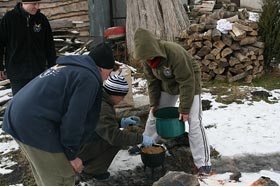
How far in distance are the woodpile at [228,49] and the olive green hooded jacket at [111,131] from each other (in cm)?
428

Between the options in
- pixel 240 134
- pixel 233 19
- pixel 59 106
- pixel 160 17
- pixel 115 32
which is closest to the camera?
pixel 59 106

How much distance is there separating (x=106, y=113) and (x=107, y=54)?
109 centimetres

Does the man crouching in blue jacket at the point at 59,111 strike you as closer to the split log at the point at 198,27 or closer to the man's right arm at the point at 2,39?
the man's right arm at the point at 2,39

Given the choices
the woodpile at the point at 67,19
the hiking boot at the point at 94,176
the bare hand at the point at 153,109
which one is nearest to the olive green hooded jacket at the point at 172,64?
the bare hand at the point at 153,109

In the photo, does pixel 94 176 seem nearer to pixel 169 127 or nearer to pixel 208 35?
pixel 169 127

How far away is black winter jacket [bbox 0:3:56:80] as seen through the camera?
4.63 meters

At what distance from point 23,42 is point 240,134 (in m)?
3.01

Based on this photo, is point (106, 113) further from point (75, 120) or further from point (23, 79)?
point (23, 79)

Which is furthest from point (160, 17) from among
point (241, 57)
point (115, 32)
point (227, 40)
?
point (241, 57)

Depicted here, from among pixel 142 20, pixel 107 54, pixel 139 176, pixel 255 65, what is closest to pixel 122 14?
pixel 142 20

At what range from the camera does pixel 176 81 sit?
4133mm

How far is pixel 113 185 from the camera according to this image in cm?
419

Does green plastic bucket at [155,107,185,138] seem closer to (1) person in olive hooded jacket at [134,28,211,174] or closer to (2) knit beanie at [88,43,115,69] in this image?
(1) person in olive hooded jacket at [134,28,211,174]

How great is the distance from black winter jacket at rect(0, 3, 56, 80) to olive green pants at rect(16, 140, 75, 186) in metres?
2.06
